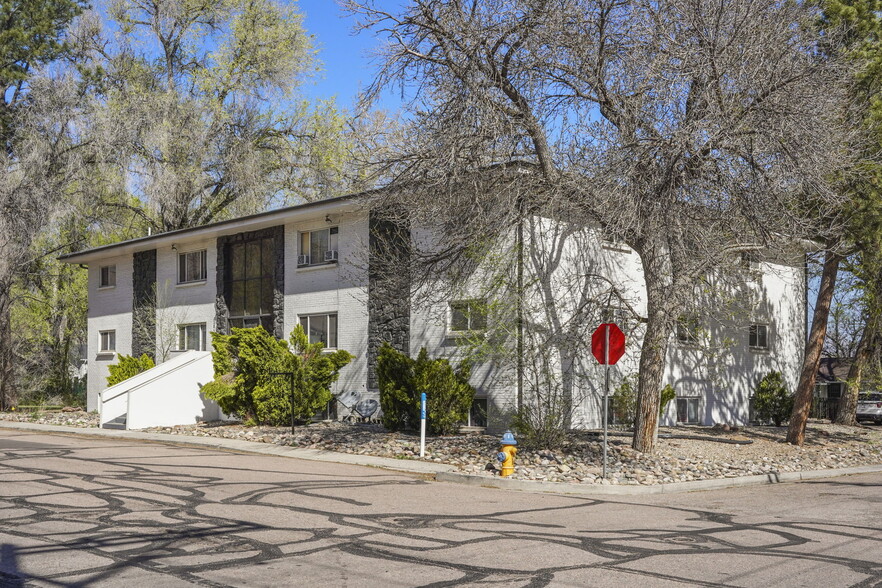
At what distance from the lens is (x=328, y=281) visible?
25594mm

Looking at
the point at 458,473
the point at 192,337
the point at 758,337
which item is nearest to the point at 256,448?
the point at 458,473

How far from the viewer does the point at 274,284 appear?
89.6 ft

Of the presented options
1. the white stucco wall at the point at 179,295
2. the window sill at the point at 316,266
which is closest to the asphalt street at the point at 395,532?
the window sill at the point at 316,266

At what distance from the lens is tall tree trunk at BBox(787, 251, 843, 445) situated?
19.9 meters

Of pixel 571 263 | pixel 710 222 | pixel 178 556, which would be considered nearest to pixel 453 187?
pixel 710 222

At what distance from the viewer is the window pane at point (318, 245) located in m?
25.9

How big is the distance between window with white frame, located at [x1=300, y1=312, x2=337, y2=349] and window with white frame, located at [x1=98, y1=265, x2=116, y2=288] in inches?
452

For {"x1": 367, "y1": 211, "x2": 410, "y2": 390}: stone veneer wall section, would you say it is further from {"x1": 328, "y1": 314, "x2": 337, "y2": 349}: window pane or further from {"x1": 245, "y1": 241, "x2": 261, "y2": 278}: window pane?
{"x1": 245, "y1": 241, "x2": 261, "y2": 278}: window pane

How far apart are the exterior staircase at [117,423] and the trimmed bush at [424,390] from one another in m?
8.61

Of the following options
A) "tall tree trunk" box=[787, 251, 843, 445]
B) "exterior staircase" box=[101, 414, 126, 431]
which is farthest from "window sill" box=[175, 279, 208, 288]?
"tall tree trunk" box=[787, 251, 843, 445]

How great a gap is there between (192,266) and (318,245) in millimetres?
6871

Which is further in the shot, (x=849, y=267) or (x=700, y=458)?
(x=849, y=267)

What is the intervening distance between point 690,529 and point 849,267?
14198 millimetres

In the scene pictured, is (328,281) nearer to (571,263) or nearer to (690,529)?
(571,263)
